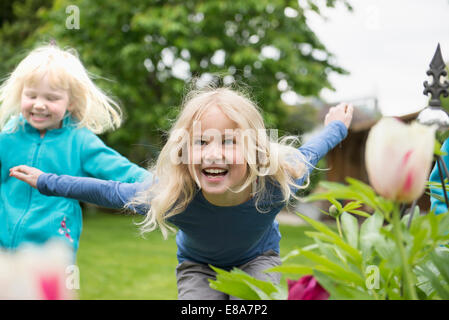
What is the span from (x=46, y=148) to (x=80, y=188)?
67 cm

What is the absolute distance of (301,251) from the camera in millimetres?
542

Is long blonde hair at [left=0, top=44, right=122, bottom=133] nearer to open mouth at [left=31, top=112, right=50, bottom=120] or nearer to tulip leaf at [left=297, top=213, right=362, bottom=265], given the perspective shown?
open mouth at [left=31, top=112, right=50, bottom=120]

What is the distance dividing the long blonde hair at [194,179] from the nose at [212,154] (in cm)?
16

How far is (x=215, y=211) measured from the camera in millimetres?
1599

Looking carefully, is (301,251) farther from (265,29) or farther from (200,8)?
(265,29)

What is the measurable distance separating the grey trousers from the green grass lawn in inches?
26.9

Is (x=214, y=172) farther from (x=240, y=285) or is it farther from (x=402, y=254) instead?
(x=402, y=254)

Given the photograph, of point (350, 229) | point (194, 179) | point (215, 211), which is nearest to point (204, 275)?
point (215, 211)

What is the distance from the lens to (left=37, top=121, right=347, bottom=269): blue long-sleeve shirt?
1537mm

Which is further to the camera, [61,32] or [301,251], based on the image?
[61,32]

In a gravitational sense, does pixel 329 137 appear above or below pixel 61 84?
below
